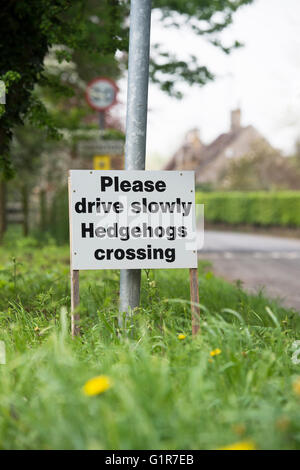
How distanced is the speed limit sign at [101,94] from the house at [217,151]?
39828 mm

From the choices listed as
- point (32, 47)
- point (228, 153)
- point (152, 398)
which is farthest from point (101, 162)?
point (228, 153)

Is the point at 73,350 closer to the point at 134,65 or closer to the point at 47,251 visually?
the point at 134,65

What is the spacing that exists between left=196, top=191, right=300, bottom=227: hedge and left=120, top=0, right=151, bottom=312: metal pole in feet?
70.5

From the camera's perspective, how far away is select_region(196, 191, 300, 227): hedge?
25547 millimetres

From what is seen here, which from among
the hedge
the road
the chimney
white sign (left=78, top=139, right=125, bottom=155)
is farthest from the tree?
the chimney

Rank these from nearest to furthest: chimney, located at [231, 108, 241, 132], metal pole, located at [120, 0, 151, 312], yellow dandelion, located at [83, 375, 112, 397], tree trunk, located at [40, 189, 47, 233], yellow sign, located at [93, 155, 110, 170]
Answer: yellow dandelion, located at [83, 375, 112, 397], metal pole, located at [120, 0, 151, 312], yellow sign, located at [93, 155, 110, 170], tree trunk, located at [40, 189, 47, 233], chimney, located at [231, 108, 241, 132]

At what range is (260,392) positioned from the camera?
7.86ft

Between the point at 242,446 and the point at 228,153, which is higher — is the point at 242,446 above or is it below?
below

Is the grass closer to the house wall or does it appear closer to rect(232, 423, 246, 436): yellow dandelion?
rect(232, 423, 246, 436): yellow dandelion

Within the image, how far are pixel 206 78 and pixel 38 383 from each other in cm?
798

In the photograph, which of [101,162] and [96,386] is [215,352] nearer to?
[96,386]

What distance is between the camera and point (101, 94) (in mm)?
10820

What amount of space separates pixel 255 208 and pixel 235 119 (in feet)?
101

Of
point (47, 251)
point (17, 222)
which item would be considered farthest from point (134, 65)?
point (17, 222)
